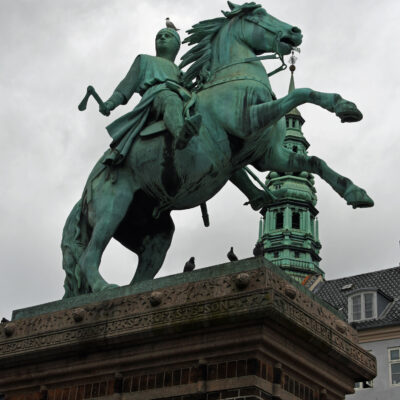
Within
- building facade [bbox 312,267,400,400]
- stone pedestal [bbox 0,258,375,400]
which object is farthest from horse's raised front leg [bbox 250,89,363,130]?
building facade [bbox 312,267,400,400]

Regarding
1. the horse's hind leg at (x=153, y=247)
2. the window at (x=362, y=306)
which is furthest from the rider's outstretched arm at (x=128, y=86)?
the window at (x=362, y=306)

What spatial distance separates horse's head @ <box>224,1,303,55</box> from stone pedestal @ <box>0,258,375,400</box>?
3.60 m

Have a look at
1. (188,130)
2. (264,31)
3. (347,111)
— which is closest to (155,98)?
(188,130)

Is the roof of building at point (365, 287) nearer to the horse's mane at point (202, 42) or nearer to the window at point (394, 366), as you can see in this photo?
the window at point (394, 366)

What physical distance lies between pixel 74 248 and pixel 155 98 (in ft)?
7.84

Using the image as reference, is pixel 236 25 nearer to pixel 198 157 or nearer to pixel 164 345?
pixel 198 157

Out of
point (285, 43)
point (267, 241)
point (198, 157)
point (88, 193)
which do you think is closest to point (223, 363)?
point (198, 157)

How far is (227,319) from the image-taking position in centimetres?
941

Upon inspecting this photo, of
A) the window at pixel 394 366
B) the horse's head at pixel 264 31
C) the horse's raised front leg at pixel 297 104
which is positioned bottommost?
the horse's raised front leg at pixel 297 104

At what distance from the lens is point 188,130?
10.5 meters

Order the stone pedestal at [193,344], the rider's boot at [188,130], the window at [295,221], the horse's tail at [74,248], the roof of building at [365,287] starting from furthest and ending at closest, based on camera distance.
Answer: the window at [295,221], the roof of building at [365,287], the horse's tail at [74,248], the rider's boot at [188,130], the stone pedestal at [193,344]

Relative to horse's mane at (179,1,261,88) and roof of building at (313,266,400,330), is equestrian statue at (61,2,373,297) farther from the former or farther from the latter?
roof of building at (313,266,400,330)

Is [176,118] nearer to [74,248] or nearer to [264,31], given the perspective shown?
[264,31]

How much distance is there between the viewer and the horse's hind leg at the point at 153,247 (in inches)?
480
